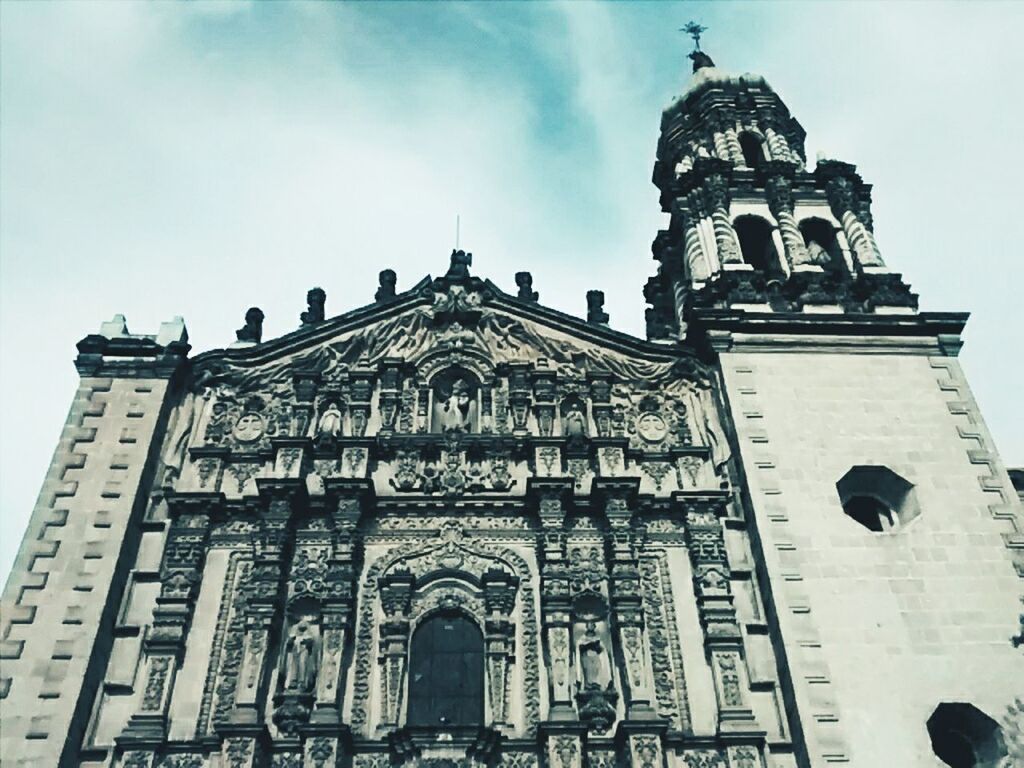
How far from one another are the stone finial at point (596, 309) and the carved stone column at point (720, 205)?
2758 millimetres

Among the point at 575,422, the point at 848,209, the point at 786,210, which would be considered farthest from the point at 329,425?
the point at 848,209

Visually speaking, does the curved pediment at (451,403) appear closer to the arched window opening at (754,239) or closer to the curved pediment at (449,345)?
the curved pediment at (449,345)

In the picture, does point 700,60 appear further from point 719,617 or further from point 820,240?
point 719,617

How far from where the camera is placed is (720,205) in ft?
73.0

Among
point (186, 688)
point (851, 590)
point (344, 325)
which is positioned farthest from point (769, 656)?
point (344, 325)

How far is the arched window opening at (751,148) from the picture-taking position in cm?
2477

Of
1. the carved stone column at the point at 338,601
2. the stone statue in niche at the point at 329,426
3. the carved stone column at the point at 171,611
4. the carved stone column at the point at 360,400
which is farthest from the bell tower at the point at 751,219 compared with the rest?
the carved stone column at the point at 171,611

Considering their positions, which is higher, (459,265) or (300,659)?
(459,265)

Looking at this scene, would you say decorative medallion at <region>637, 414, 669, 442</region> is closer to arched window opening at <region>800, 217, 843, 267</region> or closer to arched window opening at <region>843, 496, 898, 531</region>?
arched window opening at <region>843, 496, 898, 531</region>

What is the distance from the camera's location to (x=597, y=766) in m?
13.7

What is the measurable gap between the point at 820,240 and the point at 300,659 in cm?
1445

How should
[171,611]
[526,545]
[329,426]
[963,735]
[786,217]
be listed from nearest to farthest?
[963,735]
[171,611]
[526,545]
[329,426]
[786,217]

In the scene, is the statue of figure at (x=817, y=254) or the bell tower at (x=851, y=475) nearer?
the bell tower at (x=851, y=475)

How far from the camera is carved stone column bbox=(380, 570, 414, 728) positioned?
565 inches
